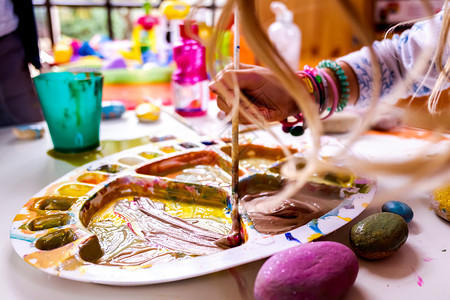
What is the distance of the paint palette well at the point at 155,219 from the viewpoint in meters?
0.47

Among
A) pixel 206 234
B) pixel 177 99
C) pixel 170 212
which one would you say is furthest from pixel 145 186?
pixel 177 99

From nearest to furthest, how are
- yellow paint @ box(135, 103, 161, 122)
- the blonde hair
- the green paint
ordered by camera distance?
the blonde hair → the green paint → yellow paint @ box(135, 103, 161, 122)

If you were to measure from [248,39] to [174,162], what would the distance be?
55cm

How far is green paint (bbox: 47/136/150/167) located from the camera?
0.90 meters

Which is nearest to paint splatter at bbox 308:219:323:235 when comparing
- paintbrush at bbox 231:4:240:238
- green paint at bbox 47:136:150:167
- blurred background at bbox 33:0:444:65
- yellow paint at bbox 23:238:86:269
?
paintbrush at bbox 231:4:240:238

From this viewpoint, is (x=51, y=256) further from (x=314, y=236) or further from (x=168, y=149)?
(x=168, y=149)

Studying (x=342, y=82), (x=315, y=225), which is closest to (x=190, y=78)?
(x=342, y=82)

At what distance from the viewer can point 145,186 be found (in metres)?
0.72

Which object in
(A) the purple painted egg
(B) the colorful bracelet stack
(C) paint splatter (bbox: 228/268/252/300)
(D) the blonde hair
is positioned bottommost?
(C) paint splatter (bbox: 228/268/252/300)

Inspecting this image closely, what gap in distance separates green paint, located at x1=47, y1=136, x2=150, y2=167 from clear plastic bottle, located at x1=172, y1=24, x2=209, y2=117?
292mm

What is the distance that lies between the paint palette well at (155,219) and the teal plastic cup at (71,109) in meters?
0.15

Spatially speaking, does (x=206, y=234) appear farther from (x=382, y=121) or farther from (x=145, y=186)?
(x=382, y=121)

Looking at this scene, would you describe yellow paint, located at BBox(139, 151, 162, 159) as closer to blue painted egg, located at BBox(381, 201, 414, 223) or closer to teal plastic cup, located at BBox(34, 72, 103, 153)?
teal plastic cup, located at BBox(34, 72, 103, 153)

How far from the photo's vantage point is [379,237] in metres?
0.49
